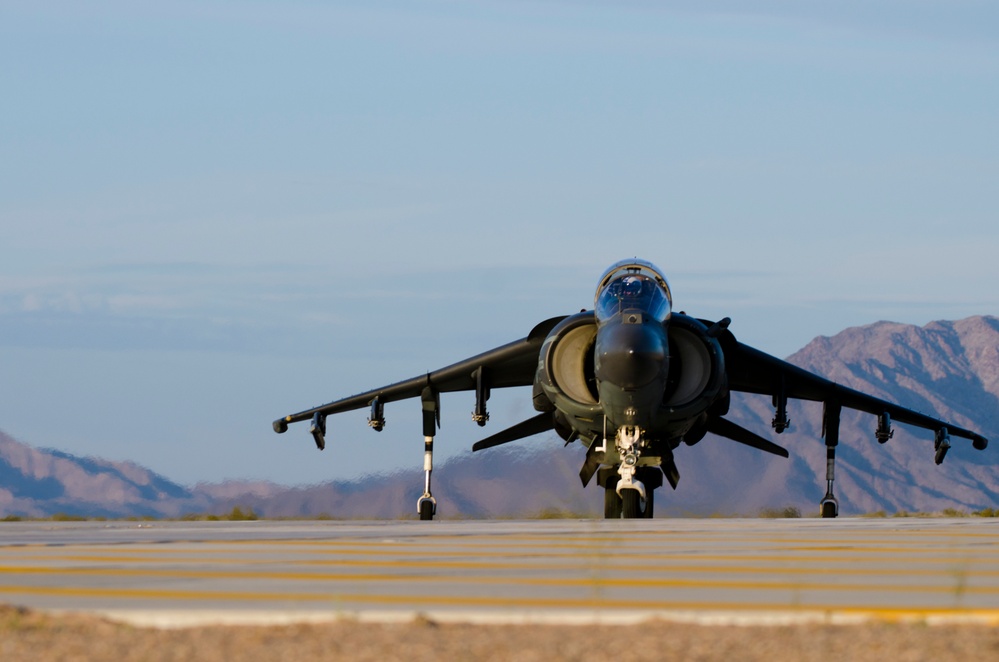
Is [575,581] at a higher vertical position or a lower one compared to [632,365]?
lower

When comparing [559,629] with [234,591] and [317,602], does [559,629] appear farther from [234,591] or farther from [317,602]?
[234,591]

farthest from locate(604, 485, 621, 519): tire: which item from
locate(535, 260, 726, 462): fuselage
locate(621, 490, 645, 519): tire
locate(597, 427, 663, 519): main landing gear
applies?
locate(621, 490, 645, 519): tire

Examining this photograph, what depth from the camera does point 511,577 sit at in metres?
9.16

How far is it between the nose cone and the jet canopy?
1.54 ft

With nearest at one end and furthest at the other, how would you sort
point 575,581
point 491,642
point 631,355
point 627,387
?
point 491,642 → point 575,581 → point 631,355 → point 627,387

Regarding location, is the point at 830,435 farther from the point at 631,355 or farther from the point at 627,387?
the point at 631,355

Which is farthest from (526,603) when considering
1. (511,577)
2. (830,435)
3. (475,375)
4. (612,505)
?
(830,435)

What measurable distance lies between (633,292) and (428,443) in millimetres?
7154

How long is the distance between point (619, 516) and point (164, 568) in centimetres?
1508

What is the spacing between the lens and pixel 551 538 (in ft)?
44.6

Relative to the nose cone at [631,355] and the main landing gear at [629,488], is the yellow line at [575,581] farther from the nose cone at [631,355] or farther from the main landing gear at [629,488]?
the main landing gear at [629,488]

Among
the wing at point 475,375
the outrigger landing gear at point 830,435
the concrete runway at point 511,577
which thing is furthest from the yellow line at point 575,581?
the outrigger landing gear at point 830,435

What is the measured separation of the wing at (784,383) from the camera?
28.4 meters

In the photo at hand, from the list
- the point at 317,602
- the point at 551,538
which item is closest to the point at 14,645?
the point at 317,602
